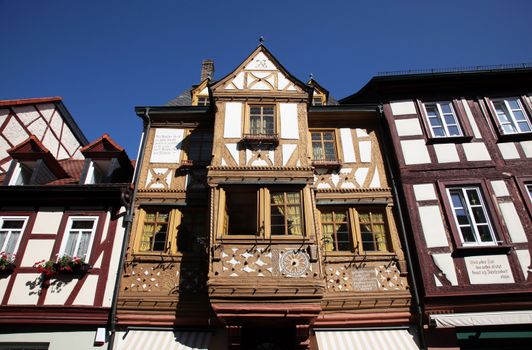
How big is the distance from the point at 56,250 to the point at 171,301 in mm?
3731

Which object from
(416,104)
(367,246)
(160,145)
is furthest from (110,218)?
(416,104)

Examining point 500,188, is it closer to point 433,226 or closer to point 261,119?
point 433,226

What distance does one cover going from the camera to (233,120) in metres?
11.4

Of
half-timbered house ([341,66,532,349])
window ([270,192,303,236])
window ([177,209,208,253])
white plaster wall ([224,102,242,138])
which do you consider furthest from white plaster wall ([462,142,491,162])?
window ([177,209,208,253])

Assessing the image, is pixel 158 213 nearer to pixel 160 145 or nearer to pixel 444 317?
pixel 160 145

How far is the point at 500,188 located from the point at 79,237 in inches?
497

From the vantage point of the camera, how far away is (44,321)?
891 centimetres

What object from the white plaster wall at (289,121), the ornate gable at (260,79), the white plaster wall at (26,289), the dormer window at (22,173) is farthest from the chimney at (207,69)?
the white plaster wall at (26,289)

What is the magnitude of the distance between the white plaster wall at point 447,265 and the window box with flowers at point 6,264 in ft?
38.0

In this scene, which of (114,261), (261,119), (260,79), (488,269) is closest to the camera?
(488,269)

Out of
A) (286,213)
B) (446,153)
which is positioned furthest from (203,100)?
(446,153)

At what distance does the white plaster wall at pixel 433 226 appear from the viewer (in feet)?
31.7

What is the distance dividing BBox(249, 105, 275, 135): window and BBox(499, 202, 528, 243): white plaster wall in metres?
7.20

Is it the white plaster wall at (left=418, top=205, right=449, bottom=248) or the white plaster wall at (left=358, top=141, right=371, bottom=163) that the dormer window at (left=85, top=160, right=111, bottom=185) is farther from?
the white plaster wall at (left=418, top=205, right=449, bottom=248)
